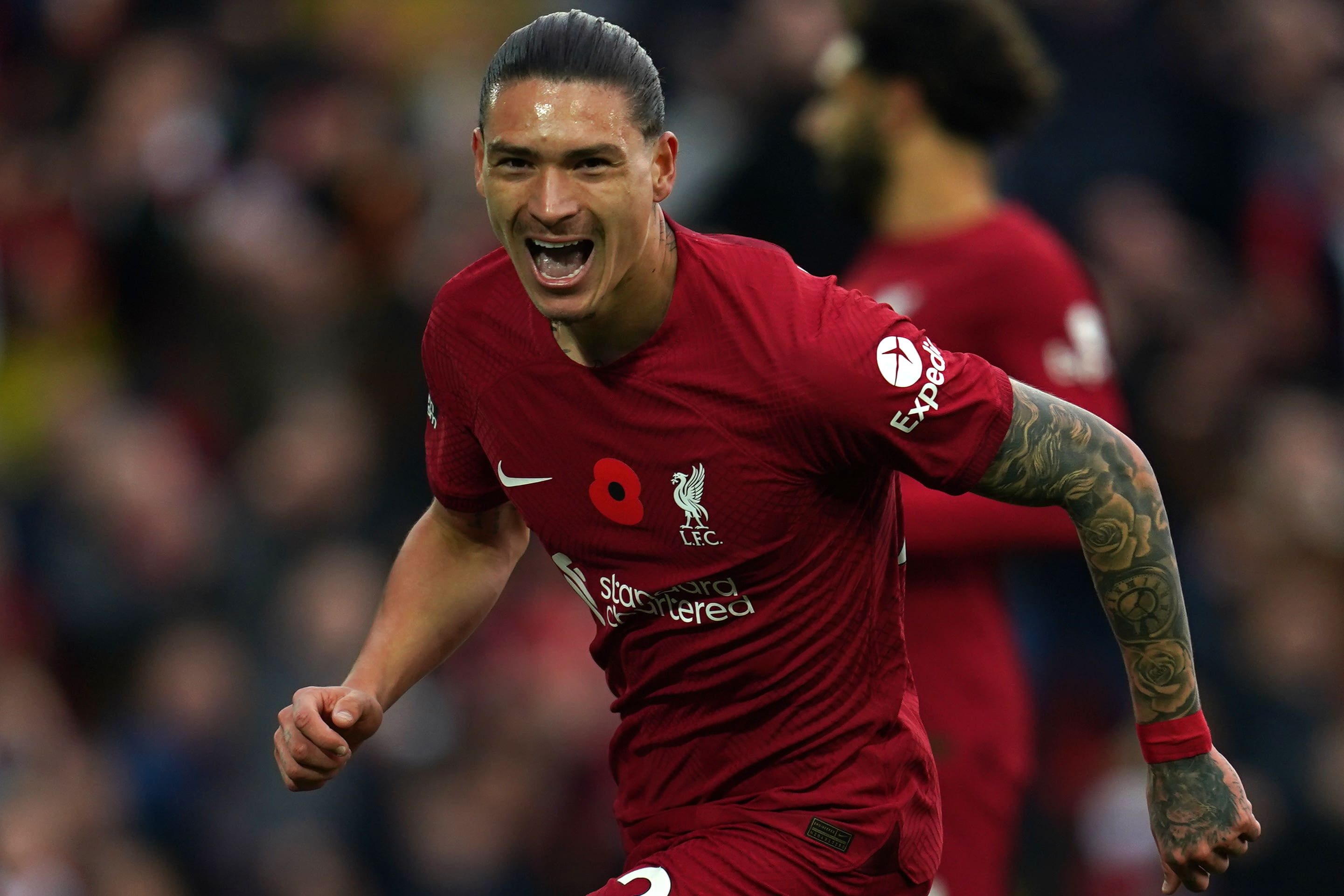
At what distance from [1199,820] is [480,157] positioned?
1.60 meters

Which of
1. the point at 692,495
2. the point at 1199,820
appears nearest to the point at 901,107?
the point at 692,495

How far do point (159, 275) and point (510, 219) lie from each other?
5047 mm

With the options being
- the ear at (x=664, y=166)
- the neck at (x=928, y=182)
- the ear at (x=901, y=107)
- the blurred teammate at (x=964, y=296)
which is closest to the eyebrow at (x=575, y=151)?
the ear at (x=664, y=166)

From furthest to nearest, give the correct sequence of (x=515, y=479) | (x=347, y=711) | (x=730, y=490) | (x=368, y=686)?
(x=368, y=686) < (x=515, y=479) < (x=347, y=711) < (x=730, y=490)

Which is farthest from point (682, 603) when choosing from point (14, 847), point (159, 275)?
point (159, 275)

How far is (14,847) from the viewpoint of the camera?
6.36 meters

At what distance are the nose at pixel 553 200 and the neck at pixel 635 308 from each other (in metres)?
0.15

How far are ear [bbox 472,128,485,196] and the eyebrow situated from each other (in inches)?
3.8

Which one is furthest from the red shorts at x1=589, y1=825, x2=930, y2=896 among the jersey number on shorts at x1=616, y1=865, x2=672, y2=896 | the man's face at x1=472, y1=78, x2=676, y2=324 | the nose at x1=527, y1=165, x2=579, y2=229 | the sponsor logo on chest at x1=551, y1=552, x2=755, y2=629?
the nose at x1=527, y1=165, x2=579, y2=229

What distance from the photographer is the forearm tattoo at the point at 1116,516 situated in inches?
120

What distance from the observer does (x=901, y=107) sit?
505 cm

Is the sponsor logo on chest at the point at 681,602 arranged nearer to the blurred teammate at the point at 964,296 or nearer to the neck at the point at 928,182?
the blurred teammate at the point at 964,296

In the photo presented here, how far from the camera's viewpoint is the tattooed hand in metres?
3.10

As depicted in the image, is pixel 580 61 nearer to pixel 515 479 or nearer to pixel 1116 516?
pixel 515 479
